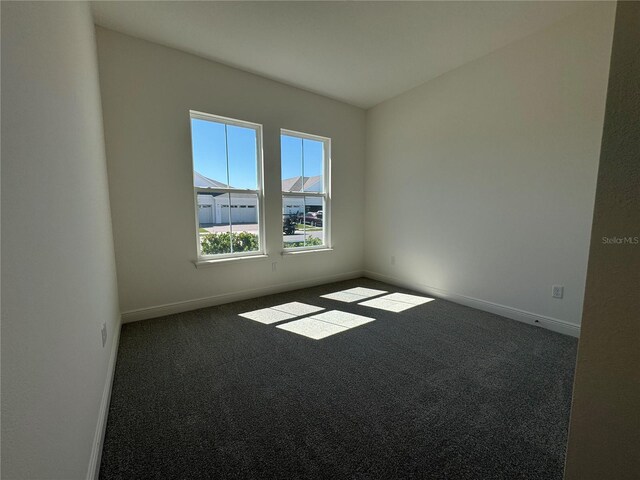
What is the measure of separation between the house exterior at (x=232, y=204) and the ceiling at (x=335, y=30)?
53.2 inches

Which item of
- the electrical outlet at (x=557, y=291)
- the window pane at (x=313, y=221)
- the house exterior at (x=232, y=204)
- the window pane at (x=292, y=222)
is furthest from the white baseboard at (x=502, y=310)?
the house exterior at (x=232, y=204)

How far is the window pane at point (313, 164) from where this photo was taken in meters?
3.95

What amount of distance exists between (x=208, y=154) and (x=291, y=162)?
111 centimetres

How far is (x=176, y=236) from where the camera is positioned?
2.97 meters

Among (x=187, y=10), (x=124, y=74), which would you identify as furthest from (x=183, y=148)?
(x=187, y=10)

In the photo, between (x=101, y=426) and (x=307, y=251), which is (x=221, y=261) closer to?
(x=307, y=251)

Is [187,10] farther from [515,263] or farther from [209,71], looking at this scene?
[515,263]

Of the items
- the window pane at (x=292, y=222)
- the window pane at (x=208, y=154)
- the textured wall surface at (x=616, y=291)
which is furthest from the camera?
the window pane at (x=292, y=222)

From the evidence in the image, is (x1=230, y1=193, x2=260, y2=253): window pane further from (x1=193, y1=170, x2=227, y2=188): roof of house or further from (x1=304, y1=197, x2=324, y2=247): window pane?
(x1=304, y1=197, x2=324, y2=247): window pane

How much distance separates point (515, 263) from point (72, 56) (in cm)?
385

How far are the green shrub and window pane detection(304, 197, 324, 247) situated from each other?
0.83 m

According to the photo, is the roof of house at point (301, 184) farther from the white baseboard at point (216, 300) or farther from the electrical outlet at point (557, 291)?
the electrical outlet at point (557, 291)

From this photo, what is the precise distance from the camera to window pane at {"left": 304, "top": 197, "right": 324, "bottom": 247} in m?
4.04

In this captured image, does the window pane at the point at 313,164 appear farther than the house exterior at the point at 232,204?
Yes
